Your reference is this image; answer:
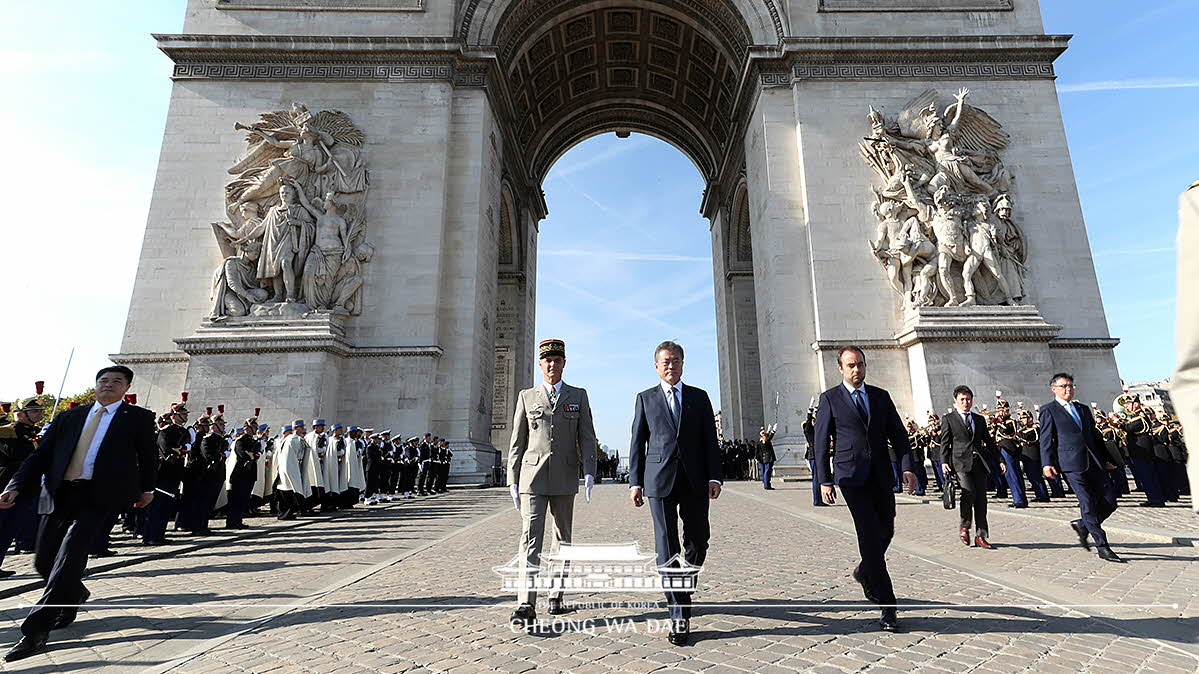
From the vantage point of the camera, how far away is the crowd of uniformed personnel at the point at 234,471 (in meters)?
7.16

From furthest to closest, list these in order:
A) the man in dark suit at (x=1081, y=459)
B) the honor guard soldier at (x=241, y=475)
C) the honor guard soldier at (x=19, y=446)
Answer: the honor guard soldier at (x=241, y=475)
the honor guard soldier at (x=19, y=446)
the man in dark suit at (x=1081, y=459)

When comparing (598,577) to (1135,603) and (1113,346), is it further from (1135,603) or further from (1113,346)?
(1113,346)

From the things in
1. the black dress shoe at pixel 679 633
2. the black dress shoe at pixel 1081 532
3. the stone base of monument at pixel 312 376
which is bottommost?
the black dress shoe at pixel 679 633

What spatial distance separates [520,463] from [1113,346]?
1995cm

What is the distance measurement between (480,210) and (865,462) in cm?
1725

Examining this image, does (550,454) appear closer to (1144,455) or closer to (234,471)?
(234,471)

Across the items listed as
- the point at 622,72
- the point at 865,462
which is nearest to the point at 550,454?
the point at 865,462

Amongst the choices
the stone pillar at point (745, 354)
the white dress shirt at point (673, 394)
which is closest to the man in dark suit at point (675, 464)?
the white dress shirt at point (673, 394)

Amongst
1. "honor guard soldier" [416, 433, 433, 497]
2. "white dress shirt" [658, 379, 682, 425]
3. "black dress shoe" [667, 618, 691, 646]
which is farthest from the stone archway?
"black dress shoe" [667, 618, 691, 646]

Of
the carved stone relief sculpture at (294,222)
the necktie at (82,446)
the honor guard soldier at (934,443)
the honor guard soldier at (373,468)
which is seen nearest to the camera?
the necktie at (82,446)

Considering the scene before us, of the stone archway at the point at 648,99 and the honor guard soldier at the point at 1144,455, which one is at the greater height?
the stone archway at the point at 648,99

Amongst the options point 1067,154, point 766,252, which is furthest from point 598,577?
point 1067,154

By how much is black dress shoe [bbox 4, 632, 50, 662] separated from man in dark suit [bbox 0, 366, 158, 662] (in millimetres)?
100

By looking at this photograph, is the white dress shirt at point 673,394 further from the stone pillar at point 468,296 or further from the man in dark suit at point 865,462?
the stone pillar at point 468,296
